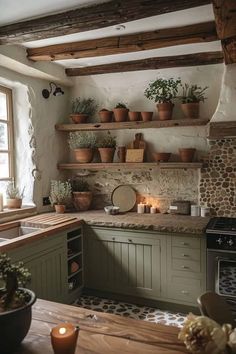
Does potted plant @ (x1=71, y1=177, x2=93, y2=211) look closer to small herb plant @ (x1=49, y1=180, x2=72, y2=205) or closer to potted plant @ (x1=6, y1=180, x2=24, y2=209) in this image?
small herb plant @ (x1=49, y1=180, x2=72, y2=205)

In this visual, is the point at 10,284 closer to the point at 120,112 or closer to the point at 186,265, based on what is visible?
the point at 186,265

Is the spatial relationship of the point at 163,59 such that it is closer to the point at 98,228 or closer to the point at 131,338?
the point at 98,228

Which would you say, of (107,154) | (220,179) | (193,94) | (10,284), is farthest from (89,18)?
(220,179)

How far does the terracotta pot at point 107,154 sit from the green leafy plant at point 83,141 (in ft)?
0.53

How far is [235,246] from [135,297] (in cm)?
118

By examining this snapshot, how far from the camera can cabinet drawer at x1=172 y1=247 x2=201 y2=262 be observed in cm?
291

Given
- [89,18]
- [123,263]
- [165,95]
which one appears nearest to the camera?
[89,18]

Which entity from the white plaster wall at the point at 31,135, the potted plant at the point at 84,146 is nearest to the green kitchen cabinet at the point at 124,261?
the white plaster wall at the point at 31,135

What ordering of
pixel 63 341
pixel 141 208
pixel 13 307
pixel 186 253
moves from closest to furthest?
pixel 63 341 < pixel 13 307 < pixel 186 253 < pixel 141 208

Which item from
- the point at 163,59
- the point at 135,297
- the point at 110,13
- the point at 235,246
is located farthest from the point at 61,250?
the point at 163,59

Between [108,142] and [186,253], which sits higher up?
[108,142]

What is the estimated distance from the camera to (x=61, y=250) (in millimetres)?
3010

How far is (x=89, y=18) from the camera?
2.32m

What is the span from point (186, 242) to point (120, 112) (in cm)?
169
